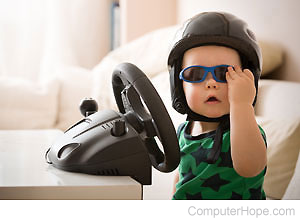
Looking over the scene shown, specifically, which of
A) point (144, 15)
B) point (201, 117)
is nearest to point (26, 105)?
point (144, 15)

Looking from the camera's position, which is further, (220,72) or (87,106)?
(87,106)

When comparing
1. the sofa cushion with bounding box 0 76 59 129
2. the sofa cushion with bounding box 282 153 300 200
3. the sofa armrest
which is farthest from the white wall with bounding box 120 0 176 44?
the sofa cushion with bounding box 282 153 300 200

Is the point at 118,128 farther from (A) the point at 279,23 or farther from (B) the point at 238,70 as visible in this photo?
(A) the point at 279,23

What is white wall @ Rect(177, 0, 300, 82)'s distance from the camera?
156cm

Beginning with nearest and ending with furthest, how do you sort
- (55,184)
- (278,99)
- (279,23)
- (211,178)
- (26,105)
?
(55,184) < (211,178) < (278,99) < (279,23) < (26,105)

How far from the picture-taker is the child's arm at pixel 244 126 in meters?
0.83

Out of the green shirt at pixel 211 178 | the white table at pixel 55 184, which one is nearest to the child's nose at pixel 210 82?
the green shirt at pixel 211 178

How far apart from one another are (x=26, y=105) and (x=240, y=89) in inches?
68.0

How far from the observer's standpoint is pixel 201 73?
0.88 m

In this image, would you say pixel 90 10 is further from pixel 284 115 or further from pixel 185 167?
pixel 185 167

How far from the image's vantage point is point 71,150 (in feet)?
2.51

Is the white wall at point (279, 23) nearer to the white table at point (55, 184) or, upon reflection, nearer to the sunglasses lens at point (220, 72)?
the sunglasses lens at point (220, 72)

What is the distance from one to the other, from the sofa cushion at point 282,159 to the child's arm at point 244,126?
390mm

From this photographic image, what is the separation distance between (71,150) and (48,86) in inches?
68.6
